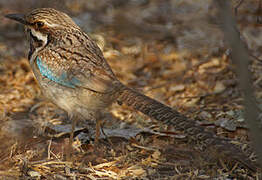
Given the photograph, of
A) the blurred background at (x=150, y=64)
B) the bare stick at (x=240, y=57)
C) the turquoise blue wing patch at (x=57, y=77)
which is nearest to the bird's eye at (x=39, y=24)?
the turquoise blue wing patch at (x=57, y=77)

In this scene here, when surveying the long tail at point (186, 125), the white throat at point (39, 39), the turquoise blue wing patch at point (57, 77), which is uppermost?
the white throat at point (39, 39)

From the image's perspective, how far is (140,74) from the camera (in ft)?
22.4

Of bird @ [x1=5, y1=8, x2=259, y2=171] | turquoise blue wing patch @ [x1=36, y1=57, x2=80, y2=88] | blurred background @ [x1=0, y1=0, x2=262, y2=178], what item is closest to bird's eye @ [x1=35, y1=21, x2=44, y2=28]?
bird @ [x1=5, y1=8, x2=259, y2=171]

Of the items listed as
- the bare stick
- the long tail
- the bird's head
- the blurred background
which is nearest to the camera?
the bare stick

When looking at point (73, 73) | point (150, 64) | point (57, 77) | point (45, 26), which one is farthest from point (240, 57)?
point (150, 64)

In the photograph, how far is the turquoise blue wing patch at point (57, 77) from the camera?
4.25m

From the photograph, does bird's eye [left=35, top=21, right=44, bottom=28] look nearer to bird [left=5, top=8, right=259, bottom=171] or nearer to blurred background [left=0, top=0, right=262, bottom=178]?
bird [left=5, top=8, right=259, bottom=171]

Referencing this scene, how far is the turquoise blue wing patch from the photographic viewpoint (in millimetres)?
4246

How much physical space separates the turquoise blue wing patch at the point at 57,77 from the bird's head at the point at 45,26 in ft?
0.88

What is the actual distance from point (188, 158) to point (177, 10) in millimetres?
4684

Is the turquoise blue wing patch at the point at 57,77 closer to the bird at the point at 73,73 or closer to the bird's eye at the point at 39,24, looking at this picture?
the bird at the point at 73,73

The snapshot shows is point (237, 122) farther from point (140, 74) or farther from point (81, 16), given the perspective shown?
point (81, 16)

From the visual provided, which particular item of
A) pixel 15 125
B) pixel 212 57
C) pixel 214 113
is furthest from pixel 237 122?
pixel 15 125

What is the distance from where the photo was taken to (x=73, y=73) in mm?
4246
